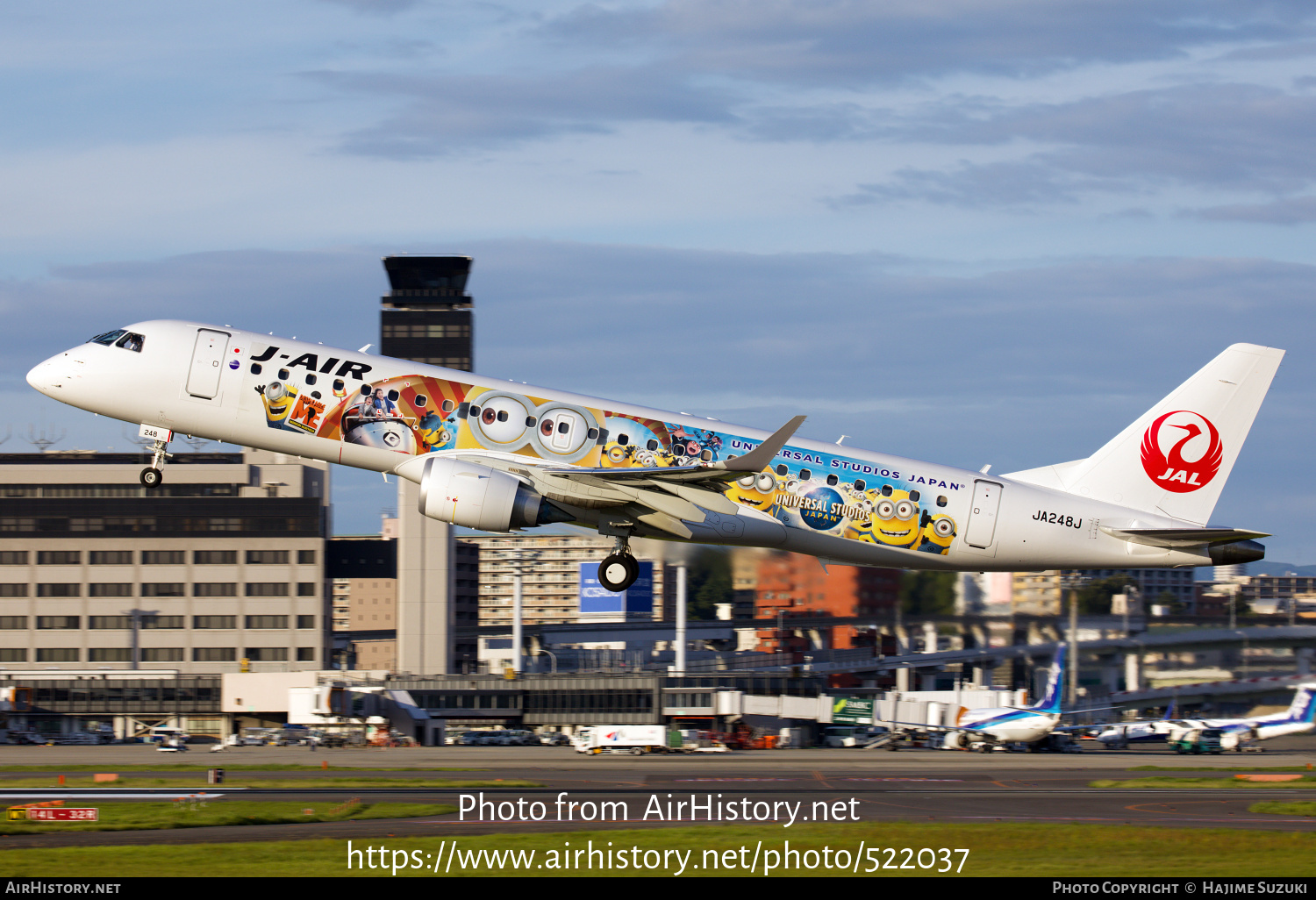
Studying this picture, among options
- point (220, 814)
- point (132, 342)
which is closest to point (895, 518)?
point (220, 814)

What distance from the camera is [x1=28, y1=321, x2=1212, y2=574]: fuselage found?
35531 millimetres

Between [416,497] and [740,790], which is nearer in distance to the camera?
[740,790]

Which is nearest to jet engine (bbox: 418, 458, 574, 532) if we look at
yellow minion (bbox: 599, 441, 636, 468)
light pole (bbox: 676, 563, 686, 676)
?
yellow minion (bbox: 599, 441, 636, 468)

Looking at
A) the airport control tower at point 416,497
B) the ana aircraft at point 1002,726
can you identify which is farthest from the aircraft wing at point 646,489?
the airport control tower at point 416,497

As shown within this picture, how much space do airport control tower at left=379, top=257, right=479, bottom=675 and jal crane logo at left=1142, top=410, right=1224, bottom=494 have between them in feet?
255

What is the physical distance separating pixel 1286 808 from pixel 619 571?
21.4m

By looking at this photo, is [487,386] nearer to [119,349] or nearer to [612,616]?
[119,349]

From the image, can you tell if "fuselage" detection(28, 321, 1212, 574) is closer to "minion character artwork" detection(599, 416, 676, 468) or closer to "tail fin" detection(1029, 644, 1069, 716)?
"minion character artwork" detection(599, 416, 676, 468)

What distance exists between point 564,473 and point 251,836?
11350 millimetres

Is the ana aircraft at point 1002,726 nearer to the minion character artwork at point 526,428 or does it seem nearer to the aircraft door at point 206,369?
the minion character artwork at point 526,428

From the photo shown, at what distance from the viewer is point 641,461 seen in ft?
117

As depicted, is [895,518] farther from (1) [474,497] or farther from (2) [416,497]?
(2) [416,497]

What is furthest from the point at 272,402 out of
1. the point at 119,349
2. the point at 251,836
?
the point at 251,836

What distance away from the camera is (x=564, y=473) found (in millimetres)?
34531
